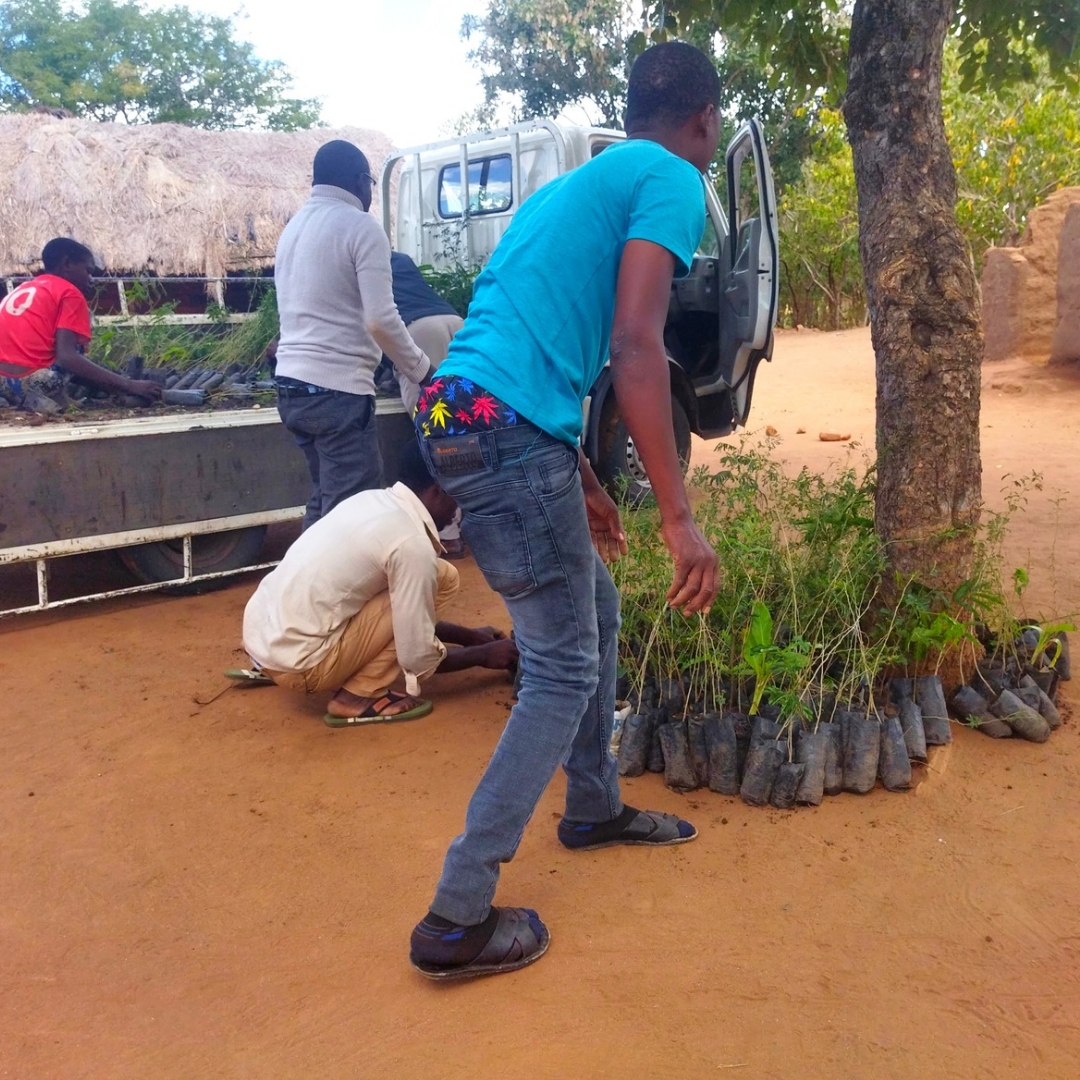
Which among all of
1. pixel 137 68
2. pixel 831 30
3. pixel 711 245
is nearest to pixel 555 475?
pixel 831 30

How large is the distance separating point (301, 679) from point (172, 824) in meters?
0.71

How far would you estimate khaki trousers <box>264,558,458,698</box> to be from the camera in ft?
11.3

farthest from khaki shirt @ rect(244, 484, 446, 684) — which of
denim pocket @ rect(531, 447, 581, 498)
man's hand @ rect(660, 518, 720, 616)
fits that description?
man's hand @ rect(660, 518, 720, 616)

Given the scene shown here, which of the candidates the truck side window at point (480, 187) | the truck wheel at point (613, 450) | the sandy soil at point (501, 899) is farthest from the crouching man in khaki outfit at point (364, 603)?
the truck side window at point (480, 187)

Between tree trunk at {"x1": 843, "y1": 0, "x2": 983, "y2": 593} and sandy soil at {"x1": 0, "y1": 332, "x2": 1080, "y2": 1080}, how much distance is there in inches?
28.4

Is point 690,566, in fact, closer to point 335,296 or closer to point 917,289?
point 917,289

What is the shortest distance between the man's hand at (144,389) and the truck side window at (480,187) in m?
2.74

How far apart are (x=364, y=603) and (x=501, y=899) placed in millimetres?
1295

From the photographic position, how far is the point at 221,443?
4.91 metres

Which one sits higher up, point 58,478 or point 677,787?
point 58,478

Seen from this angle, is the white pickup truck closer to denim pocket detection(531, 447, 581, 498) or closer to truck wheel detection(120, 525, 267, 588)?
truck wheel detection(120, 525, 267, 588)

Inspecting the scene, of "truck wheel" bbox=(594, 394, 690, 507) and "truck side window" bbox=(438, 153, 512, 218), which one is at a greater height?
"truck side window" bbox=(438, 153, 512, 218)

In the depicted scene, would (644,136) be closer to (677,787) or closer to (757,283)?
(677,787)

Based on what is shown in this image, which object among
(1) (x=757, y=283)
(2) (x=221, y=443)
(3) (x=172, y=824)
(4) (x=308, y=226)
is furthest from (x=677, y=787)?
(1) (x=757, y=283)
